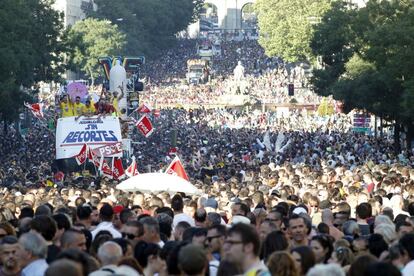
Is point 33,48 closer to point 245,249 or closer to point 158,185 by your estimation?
point 158,185

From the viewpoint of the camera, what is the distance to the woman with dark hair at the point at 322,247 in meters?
14.1

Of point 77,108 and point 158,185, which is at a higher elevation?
point 158,185

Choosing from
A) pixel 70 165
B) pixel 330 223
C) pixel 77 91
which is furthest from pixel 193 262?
pixel 77 91

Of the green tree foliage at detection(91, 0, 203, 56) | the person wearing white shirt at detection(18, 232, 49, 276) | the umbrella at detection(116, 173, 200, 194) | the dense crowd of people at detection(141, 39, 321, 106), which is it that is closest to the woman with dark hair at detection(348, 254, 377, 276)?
the person wearing white shirt at detection(18, 232, 49, 276)

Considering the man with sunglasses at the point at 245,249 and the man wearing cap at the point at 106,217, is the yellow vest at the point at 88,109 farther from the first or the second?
the man with sunglasses at the point at 245,249

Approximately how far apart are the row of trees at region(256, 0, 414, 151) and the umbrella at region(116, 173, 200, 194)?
87.4 feet

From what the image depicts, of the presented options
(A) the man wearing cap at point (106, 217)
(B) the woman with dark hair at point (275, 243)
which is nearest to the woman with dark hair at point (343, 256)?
(B) the woman with dark hair at point (275, 243)

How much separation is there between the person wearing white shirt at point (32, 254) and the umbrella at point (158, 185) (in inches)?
476

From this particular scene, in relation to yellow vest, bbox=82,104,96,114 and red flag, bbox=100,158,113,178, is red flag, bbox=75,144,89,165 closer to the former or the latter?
red flag, bbox=100,158,113,178

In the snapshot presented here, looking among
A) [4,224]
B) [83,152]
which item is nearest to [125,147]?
[83,152]

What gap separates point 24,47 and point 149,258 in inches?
2353

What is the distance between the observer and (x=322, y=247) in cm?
1415

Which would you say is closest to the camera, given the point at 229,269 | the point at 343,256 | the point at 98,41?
the point at 229,269

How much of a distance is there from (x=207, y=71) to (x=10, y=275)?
13490 centimetres
